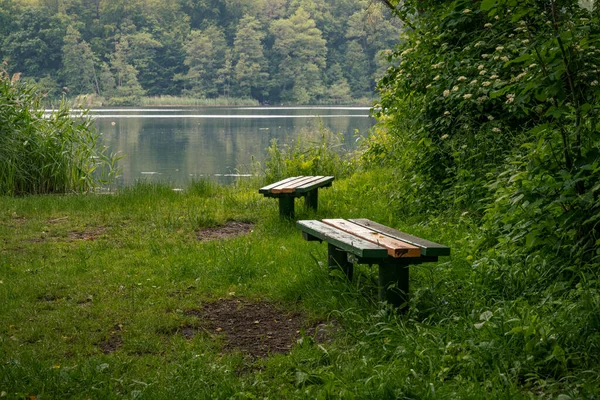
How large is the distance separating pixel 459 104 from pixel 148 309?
3285mm

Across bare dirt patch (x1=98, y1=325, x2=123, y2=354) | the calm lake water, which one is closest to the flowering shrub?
bare dirt patch (x1=98, y1=325, x2=123, y2=354)

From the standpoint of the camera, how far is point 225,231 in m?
6.90

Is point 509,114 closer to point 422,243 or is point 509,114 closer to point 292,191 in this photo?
point 292,191

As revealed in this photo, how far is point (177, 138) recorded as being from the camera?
28.8 meters

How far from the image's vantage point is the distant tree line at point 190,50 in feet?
190

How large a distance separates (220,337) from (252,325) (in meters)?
0.27

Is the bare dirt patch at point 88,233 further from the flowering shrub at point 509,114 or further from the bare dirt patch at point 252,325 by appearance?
the flowering shrub at point 509,114

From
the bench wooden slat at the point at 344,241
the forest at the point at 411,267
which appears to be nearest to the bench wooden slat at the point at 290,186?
the forest at the point at 411,267

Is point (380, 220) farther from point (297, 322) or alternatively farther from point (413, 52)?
point (297, 322)

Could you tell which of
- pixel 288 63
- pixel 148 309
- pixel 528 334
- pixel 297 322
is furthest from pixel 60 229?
pixel 288 63

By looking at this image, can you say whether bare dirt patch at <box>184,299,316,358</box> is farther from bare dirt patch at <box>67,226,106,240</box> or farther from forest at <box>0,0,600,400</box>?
bare dirt patch at <box>67,226,106,240</box>

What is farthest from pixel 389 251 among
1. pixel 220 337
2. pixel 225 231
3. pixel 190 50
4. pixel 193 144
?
pixel 190 50

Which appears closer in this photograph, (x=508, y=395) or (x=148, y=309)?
(x=508, y=395)

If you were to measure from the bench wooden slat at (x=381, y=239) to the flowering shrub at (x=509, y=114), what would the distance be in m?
0.61
